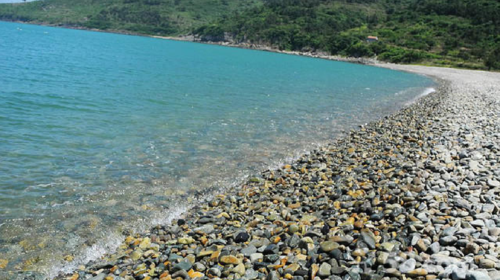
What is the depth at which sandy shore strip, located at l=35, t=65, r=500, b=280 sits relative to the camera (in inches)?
223

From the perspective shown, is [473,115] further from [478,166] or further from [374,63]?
[374,63]

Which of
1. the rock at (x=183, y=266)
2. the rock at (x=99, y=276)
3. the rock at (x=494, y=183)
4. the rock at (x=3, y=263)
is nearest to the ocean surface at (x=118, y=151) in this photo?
the rock at (x=3, y=263)

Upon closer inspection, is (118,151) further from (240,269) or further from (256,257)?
(240,269)

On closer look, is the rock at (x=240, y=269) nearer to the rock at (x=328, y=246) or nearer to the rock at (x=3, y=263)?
the rock at (x=328, y=246)

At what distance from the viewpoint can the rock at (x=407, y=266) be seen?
530 centimetres

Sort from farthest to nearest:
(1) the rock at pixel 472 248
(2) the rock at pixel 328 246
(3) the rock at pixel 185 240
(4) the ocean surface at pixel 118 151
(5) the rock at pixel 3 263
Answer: (4) the ocean surface at pixel 118 151, (3) the rock at pixel 185 240, (5) the rock at pixel 3 263, (2) the rock at pixel 328 246, (1) the rock at pixel 472 248

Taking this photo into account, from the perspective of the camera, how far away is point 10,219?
8.36 metres

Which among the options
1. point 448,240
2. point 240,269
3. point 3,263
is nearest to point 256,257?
point 240,269

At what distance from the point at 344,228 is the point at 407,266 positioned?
5.93ft

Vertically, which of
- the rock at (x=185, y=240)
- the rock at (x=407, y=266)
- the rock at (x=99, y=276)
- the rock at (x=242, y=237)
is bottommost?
the rock at (x=99, y=276)

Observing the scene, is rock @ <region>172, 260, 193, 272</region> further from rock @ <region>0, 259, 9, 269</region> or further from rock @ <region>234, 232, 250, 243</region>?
rock @ <region>0, 259, 9, 269</region>

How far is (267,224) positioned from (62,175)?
24.3 ft

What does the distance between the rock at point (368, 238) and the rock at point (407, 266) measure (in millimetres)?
771

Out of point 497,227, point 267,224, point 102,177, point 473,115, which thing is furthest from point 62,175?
point 473,115
